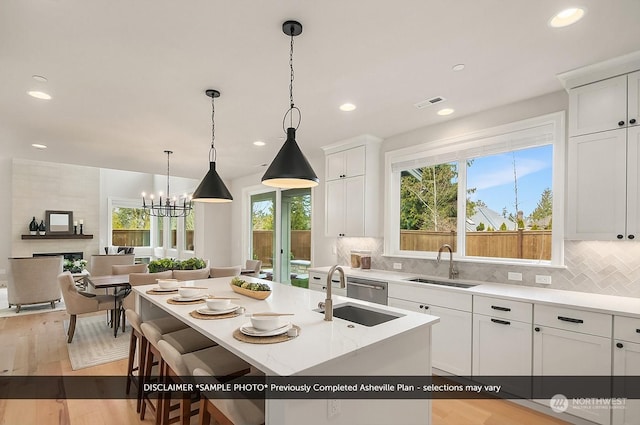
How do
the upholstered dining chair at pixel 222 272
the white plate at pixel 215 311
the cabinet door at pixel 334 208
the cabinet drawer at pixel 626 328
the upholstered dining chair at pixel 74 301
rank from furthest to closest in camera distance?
the upholstered dining chair at pixel 222 272 → the cabinet door at pixel 334 208 → the upholstered dining chair at pixel 74 301 → the cabinet drawer at pixel 626 328 → the white plate at pixel 215 311

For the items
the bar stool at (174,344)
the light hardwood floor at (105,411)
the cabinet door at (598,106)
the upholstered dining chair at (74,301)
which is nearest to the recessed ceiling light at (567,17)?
the cabinet door at (598,106)

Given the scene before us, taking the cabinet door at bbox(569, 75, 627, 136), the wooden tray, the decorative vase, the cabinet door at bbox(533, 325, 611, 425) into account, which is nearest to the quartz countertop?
the cabinet door at bbox(533, 325, 611, 425)

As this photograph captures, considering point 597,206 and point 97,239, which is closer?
point 597,206

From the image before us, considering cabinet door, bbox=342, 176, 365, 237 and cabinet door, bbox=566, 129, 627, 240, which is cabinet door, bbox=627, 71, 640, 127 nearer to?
cabinet door, bbox=566, 129, 627, 240

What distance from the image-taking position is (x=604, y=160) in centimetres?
245

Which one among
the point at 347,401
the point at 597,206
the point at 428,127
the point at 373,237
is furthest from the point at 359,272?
the point at 347,401

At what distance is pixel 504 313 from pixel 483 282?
2.24 feet

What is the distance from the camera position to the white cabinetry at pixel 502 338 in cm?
259

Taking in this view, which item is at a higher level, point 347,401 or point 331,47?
point 331,47

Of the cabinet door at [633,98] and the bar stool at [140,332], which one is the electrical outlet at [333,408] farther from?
the cabinet door at [633,98]

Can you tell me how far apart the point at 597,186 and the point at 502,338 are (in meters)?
1.43

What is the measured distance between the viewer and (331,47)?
2201mm

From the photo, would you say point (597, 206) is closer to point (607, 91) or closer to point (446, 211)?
point (607, 91)

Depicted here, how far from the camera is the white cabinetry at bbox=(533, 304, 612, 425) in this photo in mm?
2236
